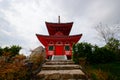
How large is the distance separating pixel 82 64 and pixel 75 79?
13.6 ft

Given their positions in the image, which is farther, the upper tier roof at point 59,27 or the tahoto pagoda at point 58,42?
the upper tier roof at point 59,27

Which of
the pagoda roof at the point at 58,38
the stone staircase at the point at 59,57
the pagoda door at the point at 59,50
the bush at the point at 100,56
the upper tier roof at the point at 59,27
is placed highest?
the upper tier roof at the point at 59,27

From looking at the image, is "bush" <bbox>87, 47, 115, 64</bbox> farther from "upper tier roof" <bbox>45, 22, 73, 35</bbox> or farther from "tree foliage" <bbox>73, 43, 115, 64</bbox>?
"upper tier roof" <bbox>45, 22, 73, 35</bbox>

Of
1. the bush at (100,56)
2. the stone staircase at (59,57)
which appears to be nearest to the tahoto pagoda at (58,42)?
the stone staircase at (59,57)

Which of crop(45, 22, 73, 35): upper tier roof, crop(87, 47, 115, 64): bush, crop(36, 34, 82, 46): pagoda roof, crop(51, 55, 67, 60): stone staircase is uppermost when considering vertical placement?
crop(45, 22, 73, 35): upper tier roof

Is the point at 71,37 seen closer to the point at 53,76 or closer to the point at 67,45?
the point at 67,45

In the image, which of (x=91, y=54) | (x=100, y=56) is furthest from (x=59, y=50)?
(x=100, y=56)

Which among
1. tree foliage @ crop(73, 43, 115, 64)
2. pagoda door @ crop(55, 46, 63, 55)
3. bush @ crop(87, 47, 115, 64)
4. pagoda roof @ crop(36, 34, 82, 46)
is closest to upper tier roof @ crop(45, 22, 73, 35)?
pagoda roof @ crop(36, 34, 82, 46)

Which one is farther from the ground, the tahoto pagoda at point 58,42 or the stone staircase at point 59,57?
the tahoto pagoda at point 58,42

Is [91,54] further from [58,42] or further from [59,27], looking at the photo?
[59,27]

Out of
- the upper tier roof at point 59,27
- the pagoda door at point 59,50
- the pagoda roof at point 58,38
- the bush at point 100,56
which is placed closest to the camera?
the bush at point 100,56

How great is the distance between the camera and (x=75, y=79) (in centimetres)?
914

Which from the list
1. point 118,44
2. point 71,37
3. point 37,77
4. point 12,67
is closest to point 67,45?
point 71,37

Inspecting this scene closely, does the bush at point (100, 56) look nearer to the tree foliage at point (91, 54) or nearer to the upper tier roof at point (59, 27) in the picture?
the tree foliage at point (91, 54)
